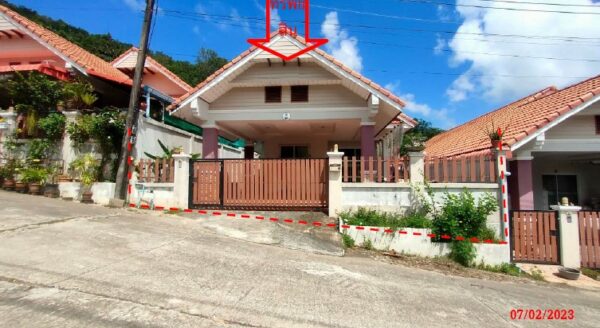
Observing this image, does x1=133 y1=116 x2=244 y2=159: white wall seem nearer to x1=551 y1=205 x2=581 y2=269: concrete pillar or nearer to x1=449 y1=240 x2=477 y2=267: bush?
x1=449 y1=240 x2=477 y2=267: bush

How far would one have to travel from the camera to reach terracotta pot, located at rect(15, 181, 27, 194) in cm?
990

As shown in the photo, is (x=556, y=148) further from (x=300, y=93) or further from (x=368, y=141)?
(x=300, y=93)

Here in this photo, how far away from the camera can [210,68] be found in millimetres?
54156

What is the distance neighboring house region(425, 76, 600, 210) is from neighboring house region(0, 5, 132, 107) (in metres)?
13.3

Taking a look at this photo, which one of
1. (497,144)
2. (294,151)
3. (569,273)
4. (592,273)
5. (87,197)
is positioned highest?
(294,151)

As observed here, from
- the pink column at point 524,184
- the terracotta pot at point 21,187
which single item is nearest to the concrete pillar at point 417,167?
the pink column at point 524,184

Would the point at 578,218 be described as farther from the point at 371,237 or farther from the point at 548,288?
the point at 371,237

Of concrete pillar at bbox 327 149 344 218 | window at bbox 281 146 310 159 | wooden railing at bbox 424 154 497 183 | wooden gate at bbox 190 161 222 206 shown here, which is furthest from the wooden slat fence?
window at bbox 281 146 310 159

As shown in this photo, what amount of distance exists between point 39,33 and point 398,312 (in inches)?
592

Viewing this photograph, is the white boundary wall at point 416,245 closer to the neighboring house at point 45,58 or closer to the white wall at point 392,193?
the white wall at point 392,193

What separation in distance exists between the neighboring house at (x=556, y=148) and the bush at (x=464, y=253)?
2690 millimetres

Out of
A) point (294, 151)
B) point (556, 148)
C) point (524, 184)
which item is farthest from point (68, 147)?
point (556, 148)

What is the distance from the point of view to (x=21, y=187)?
993 cm

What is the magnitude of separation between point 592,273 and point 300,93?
335 inches
